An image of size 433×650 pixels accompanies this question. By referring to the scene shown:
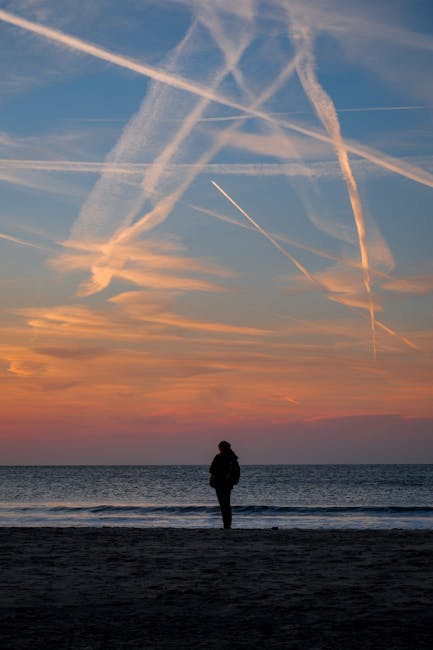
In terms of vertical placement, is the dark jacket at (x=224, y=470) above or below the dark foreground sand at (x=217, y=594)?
above

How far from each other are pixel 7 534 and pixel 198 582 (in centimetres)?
765

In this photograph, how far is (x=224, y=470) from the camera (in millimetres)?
16656

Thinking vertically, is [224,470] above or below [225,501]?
above

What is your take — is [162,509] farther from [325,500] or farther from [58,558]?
[58,558]

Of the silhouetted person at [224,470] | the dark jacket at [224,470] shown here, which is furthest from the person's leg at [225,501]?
the dark jacket at [224,470]

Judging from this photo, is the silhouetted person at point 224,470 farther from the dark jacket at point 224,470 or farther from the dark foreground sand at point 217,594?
the dark foreground sand at point 217,594

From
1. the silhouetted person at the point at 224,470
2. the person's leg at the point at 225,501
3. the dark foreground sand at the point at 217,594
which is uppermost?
the silhouetted person at the point at 224,470

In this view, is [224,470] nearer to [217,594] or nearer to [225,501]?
[225,501]

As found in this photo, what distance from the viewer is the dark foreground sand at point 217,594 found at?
6.21m

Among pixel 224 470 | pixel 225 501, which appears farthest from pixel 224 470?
pixel 225 501

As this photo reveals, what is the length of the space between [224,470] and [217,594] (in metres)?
8.59

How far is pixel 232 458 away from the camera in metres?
16.8

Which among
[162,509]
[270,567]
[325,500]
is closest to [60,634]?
[270,567]

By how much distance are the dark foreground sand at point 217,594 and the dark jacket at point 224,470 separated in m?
3.05
